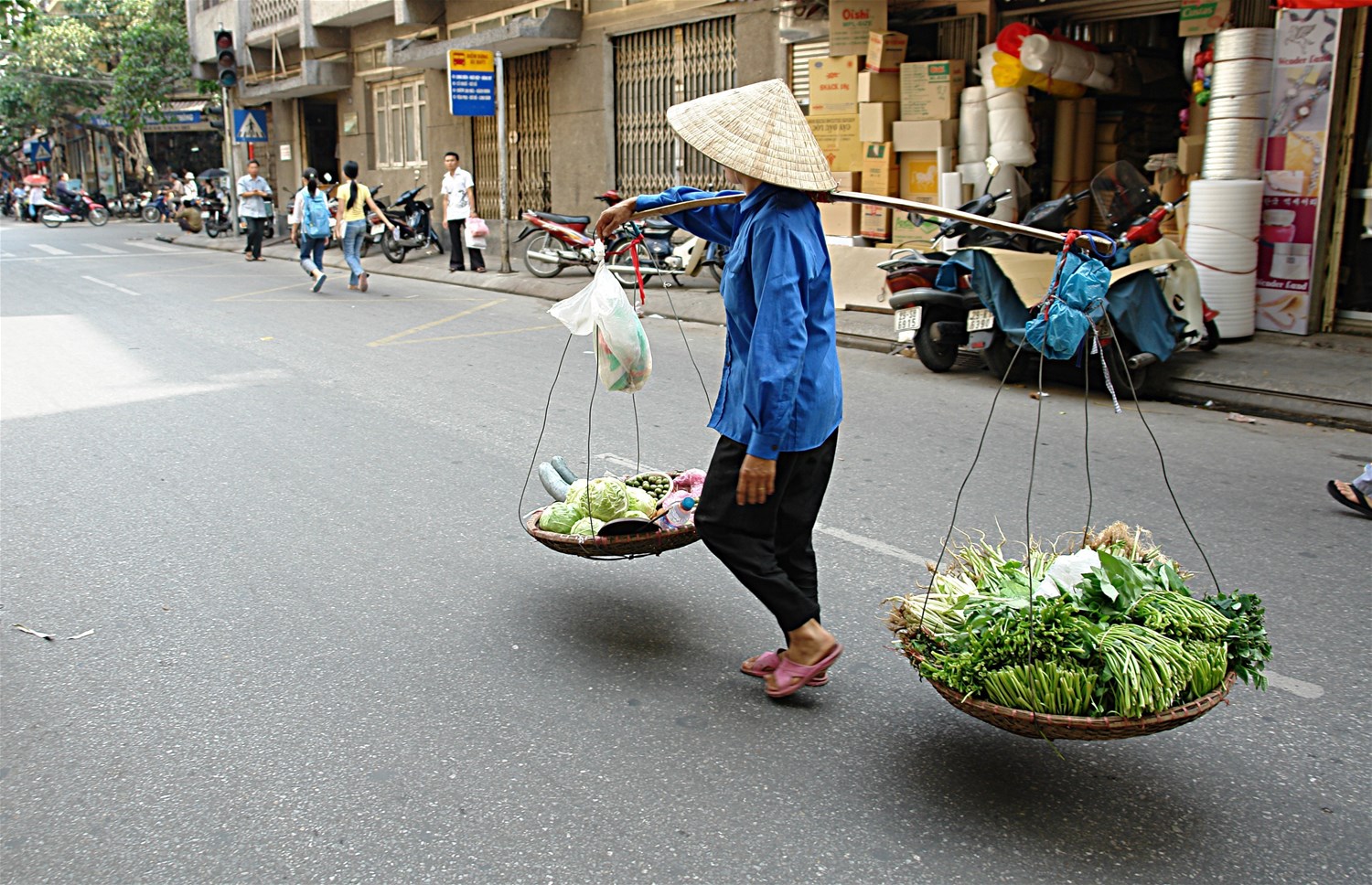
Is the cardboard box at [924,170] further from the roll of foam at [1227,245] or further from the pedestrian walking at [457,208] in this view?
the pedestrian walking at [457,208]

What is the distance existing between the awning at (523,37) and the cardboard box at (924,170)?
23.8ft

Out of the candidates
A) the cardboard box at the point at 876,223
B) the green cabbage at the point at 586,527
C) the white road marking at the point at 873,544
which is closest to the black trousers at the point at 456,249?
the cardboard box at the point at 876,223

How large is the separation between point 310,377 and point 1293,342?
7.91m

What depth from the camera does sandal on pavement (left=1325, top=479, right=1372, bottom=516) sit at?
5.16 m

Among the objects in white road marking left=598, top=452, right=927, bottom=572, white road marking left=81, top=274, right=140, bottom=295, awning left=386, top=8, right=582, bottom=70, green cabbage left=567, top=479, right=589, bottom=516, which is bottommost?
white road marking left=598, top=452, right=927, bottom=572

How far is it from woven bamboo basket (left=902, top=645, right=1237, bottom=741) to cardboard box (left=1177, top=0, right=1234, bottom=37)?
8.41 meters

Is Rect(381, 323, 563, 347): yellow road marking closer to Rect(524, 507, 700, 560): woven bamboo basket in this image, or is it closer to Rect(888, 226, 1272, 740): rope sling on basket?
Rect(524, 507, 700, 560): woven bamboo basket

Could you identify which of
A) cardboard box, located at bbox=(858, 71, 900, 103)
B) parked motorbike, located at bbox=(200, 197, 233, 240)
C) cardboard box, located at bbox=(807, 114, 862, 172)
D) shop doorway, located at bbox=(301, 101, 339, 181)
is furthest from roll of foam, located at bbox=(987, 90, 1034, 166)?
parked motorbike, located at bbox=(200, 197, 233, 240)

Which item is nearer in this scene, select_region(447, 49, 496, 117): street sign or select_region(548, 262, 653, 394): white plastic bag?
select_region(548, 262, 653, 394): white plastic bag

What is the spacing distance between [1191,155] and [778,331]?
27.5ft

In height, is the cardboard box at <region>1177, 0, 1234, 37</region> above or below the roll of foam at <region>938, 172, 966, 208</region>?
above

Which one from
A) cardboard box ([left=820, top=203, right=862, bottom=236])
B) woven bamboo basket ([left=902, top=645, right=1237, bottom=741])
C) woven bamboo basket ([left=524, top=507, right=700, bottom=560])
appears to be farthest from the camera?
cardboard box ([left=820, top=203, right=862, bottom=236])

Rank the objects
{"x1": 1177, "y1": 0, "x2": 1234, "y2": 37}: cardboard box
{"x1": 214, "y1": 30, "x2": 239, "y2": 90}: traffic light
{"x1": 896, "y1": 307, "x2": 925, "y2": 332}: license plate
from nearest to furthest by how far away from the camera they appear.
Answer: {"x1": 896, "y1": 307, "x2": 925, "y2": 332}: license plate, {"x1": 1177, "y1": 0, "x2": 1234, "y2": 37}: cardboard box, {"x1": 214, "y1": 30, "x2": 239, "y2": 90}: traffic light

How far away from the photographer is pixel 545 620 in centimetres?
402
